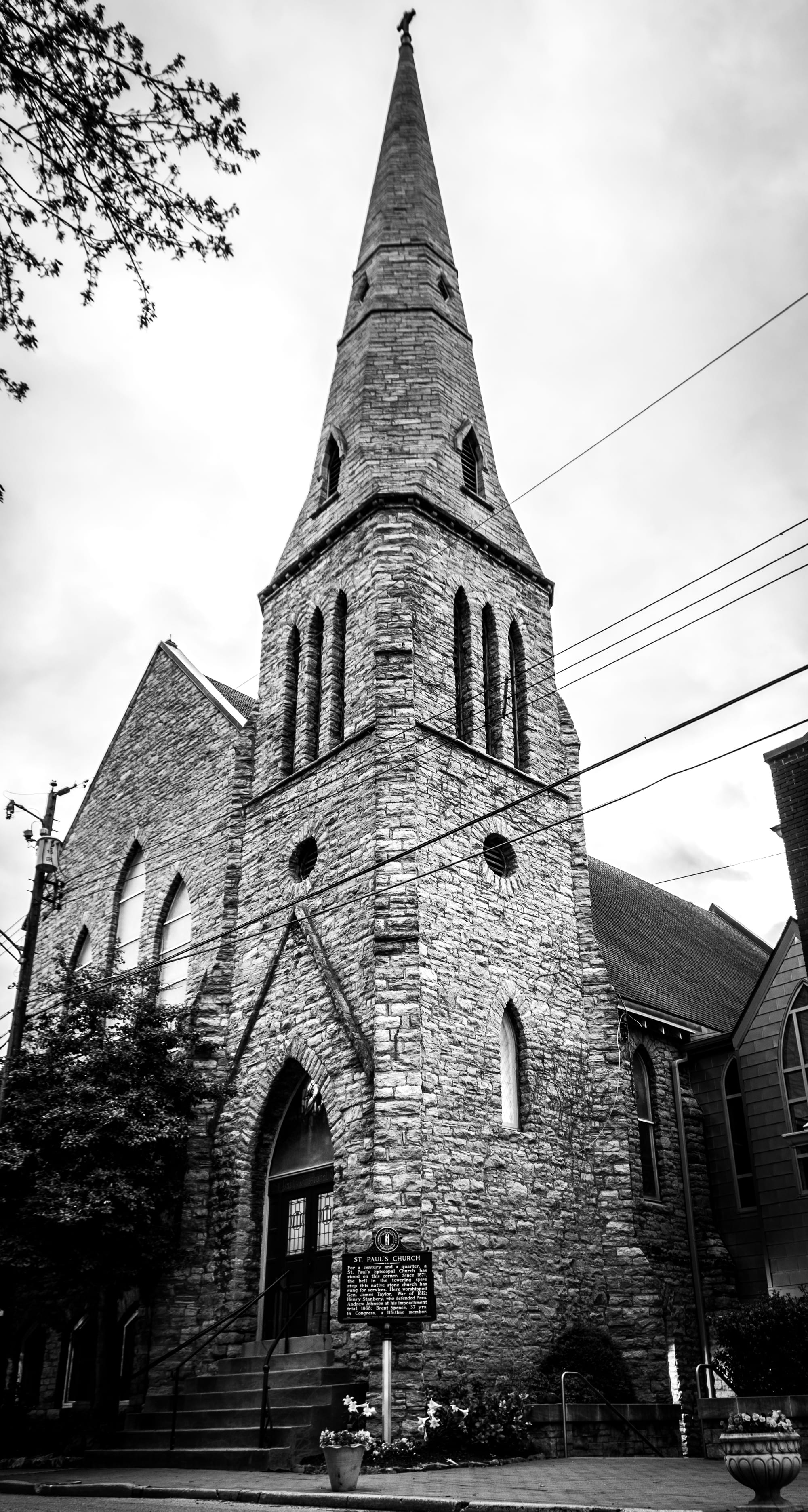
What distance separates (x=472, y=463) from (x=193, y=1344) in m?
15.4

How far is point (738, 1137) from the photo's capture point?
20.2m

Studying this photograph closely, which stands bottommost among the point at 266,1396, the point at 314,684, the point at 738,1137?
the point at 266,1396

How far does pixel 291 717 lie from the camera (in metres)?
20.6

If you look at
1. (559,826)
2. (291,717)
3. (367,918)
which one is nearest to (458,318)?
(291,717)

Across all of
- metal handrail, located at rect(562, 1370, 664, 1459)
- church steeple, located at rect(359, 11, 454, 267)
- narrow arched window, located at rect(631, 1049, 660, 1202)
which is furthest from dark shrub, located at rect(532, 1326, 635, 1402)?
church steeple, located at rect(359, 11, 454, 267)

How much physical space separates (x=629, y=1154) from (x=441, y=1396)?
5.15 m

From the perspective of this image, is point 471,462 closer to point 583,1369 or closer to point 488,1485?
point 583,1369

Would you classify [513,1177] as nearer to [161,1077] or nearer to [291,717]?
[161,1077]

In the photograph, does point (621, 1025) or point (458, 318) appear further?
point (458, 318)

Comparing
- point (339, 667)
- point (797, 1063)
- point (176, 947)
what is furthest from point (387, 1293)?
point (339, 667)

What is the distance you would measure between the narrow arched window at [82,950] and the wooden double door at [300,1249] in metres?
9.20

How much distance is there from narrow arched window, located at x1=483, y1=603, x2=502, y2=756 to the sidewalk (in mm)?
10103

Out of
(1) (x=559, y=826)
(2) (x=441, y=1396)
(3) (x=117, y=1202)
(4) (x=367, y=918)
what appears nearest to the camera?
(2) (x=441, y=1396)

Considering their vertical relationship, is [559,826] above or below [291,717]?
below
